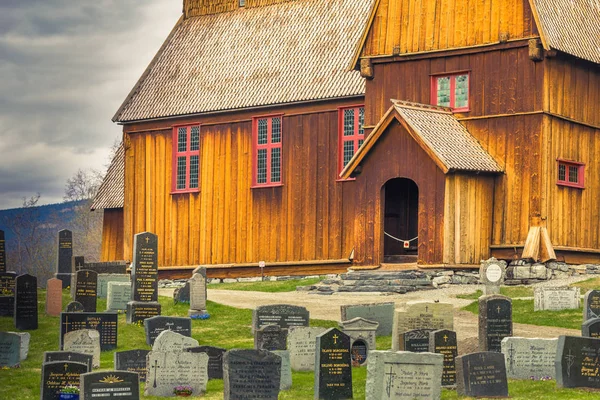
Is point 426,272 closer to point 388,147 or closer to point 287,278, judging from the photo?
point 388,147

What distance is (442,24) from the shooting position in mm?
42844

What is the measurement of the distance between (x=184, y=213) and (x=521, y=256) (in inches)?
552

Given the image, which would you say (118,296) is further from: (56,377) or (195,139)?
(56,377)

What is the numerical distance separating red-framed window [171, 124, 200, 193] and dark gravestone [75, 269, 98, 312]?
1353cm

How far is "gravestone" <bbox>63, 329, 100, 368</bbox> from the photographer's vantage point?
1119 inches

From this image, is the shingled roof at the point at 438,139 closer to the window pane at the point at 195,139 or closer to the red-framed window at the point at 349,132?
the red-framed window at the point at 349,132

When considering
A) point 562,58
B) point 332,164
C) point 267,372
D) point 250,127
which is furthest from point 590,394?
point 250,127

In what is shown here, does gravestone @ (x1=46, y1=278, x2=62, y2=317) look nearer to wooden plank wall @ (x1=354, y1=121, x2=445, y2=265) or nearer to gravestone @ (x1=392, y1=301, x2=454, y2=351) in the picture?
wooden plank wall @ (x1=354, y1=121, x2=445, y2=265)

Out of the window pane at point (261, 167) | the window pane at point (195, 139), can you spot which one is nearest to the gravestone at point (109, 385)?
the window pane at point (261, 167)

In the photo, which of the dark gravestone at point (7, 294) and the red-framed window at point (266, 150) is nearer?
the dark gravestone at point (7, 294)

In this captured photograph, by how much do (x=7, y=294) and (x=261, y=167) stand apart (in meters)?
12.5

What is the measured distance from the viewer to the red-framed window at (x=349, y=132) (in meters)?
45.7

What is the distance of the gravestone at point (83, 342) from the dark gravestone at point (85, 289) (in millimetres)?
7519

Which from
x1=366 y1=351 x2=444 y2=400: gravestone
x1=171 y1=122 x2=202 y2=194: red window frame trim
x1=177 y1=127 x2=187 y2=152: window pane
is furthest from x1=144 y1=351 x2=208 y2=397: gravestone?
x1=177 y1=127 x2=187 y2=152: window pane
